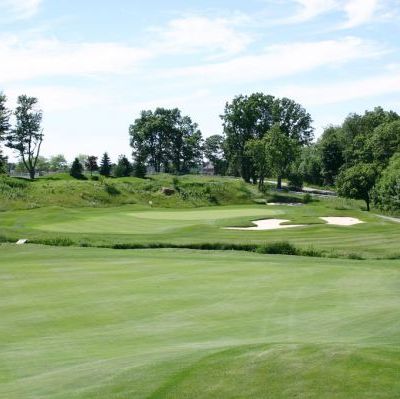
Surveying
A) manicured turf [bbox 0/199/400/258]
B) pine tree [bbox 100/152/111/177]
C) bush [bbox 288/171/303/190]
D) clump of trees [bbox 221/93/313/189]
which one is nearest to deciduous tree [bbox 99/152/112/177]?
pine tree [bbox 100/152/111/177]

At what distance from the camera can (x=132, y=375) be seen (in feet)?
29.5

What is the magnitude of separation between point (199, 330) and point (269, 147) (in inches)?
3345

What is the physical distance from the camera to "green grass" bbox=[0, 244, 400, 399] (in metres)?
8.48

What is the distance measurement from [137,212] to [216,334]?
51558 millimetres

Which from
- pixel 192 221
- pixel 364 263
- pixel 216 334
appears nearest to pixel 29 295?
pixel 216 334

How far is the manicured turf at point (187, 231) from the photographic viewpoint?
3657cm

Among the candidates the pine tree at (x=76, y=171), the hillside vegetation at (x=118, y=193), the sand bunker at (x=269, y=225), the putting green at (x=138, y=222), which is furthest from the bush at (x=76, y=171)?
the sand bunker at (x=269, y=225)

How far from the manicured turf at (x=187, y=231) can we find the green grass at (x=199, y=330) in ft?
38.4

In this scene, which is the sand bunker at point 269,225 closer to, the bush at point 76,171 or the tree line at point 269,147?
the tree line at point 269,147

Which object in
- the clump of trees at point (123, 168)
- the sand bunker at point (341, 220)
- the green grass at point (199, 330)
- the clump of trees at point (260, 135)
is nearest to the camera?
the green grass at point (199, 330)

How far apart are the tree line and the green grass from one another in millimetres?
49293

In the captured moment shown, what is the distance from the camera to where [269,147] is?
96.5 meters

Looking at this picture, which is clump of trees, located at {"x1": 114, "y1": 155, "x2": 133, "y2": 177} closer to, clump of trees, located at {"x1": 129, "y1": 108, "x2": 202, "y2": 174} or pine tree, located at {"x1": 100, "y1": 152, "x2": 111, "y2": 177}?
pine tree, located at {"x1": 100, "y1": 152, "x2": 111, "y2": 177}

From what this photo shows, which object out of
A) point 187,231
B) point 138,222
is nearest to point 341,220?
point 187,231
